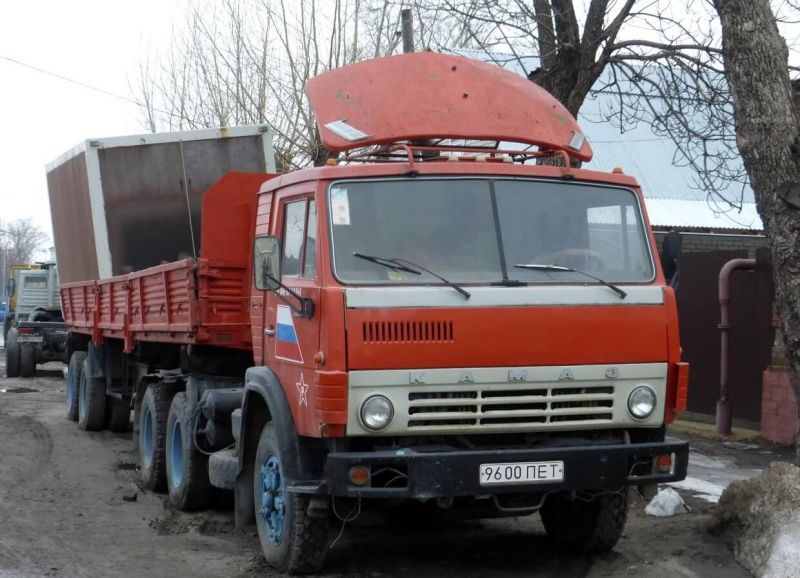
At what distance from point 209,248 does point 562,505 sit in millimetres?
3094

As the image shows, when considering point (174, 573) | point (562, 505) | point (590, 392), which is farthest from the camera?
point (562, 505)

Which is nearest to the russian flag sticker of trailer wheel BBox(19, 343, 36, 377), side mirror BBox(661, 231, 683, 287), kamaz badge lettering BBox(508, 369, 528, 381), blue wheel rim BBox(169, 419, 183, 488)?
kamaz badge lettering BBox(508, 369, 528, 381)

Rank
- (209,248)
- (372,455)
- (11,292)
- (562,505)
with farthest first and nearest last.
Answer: (11,292) → (209,248) → (562,505) → (372,455)

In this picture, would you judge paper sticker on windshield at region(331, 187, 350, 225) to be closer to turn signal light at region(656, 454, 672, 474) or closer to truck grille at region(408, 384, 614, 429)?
truck grille at region(408, 384, 614, 429)

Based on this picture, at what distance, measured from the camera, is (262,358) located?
6836 millimetres

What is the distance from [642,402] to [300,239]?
214 cm

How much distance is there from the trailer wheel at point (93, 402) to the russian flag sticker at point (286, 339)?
722cm

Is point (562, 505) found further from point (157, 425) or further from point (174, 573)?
point (157, 425)

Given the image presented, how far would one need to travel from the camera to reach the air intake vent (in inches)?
218

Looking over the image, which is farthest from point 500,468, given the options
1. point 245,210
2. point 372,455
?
point 245,210

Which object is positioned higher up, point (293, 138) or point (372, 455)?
point (293, 138)

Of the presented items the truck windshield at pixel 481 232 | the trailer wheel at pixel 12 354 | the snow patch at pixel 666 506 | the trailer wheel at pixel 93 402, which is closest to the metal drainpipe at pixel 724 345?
the snow patch at pixel 666 506

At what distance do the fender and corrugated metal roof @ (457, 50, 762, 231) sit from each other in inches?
623

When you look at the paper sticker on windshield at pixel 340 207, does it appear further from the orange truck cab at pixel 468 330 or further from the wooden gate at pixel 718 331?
the wooden gate at pixel 718 331
